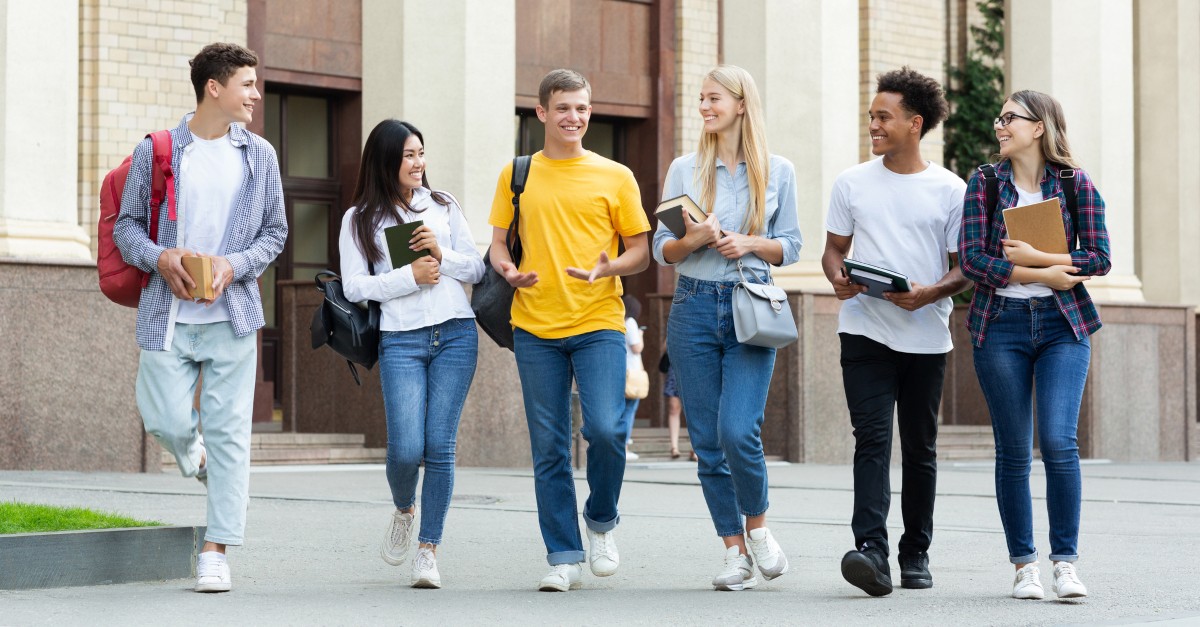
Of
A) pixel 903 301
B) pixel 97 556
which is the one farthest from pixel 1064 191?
pixel 97 556

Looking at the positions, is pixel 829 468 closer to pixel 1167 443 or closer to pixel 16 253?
pixel 1167 443

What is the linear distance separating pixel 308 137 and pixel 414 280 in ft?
40.6

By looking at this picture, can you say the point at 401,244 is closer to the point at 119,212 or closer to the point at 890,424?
the point at 119,212

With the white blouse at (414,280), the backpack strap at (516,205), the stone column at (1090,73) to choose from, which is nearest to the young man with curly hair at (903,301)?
the backpack strap at (516,205)

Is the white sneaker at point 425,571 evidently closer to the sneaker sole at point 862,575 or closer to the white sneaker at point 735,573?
the white sneaker at point 735,573

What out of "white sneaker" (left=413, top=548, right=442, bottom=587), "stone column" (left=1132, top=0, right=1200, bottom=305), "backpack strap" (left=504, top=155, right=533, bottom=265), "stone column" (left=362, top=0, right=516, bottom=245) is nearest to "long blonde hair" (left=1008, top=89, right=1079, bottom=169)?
"backpack strap" (left=504, top=155, right=533, bottom=265)

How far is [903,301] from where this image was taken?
21.0ft

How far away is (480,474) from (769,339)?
7.32 m

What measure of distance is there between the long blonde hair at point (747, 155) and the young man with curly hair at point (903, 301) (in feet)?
1.09

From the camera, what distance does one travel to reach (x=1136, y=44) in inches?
895

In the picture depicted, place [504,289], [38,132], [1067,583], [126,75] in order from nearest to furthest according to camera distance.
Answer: [1067,583] → [504,289] → [38,132] → [126,75]

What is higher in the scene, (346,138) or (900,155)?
(346,138)

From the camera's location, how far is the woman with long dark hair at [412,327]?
21.4ft

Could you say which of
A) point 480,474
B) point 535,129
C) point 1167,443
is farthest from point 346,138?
point 1167,443
